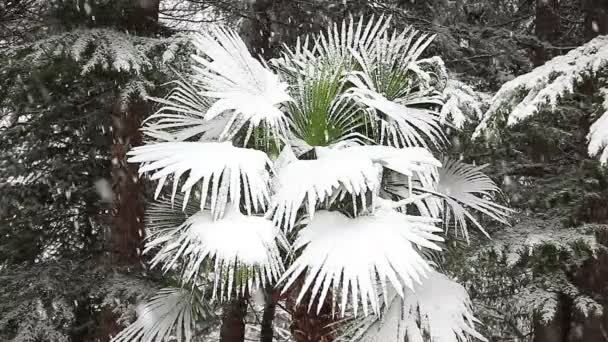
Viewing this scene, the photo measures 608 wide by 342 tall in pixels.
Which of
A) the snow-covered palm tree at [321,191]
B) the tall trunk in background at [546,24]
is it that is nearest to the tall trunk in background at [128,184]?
the snow-covered palm tree at [321,191]

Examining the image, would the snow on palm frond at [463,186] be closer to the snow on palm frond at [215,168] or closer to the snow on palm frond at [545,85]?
the snow on palm frond at [545,85]

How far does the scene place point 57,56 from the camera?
14.1ft

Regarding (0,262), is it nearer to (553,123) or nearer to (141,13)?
(141,13)

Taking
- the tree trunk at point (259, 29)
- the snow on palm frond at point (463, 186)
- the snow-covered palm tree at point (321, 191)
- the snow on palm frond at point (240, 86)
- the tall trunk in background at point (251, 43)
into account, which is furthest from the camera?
the tree trunk at point (259, 29)

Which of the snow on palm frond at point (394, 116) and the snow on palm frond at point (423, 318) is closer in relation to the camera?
the snow on palm frond at point (423, 318)

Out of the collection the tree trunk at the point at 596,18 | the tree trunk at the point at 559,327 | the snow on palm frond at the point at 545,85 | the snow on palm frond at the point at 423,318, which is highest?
the tree trunk at the point at 596,18

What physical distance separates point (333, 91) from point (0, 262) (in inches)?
182

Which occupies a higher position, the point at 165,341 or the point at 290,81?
the point at 290,81

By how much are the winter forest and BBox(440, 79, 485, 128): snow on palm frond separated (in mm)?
20

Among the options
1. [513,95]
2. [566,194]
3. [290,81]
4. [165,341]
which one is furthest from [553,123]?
[165,341]

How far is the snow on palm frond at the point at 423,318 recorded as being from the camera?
288 centimetres

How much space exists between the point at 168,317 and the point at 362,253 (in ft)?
5.31

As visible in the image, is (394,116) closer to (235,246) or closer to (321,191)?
(321,191)

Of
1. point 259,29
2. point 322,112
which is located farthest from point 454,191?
point 259,29
